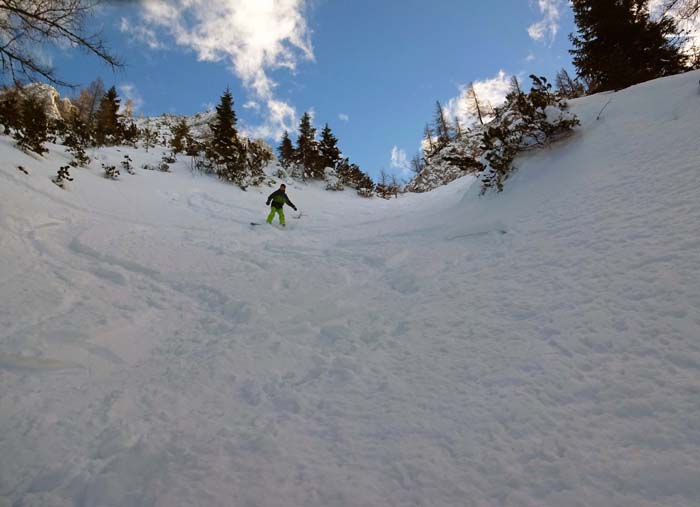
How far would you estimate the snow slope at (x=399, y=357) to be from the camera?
181 cm

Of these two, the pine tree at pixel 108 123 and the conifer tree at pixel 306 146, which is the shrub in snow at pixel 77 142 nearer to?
the pine tree at pixel 108 123

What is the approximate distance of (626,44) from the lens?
11.0 metres

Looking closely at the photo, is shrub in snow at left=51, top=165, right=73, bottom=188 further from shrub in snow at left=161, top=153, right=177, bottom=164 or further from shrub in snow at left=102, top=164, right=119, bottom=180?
shrub in snow at left=161, top=153, right=177, bottom=164

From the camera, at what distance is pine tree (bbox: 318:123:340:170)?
2545 cm

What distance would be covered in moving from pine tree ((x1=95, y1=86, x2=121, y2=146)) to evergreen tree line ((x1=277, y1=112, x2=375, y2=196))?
9300 mm

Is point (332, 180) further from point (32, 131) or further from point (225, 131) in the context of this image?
point (32, 131)

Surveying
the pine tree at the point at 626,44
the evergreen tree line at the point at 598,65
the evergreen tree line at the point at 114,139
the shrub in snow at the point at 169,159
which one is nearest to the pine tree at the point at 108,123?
the evergreen tree line at the point at 114,139

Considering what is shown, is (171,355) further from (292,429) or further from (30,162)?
(30,162)

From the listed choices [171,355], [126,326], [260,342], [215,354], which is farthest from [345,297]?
[126,326]

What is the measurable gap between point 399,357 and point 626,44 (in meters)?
14.2

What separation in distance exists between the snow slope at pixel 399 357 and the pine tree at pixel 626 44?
5.76 metres

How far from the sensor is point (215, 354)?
3.30 m

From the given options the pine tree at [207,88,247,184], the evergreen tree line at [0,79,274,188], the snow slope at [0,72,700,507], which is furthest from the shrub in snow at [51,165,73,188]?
the pine tree at [207,88,247,184]

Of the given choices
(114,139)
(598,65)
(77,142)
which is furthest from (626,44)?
(114,139)
